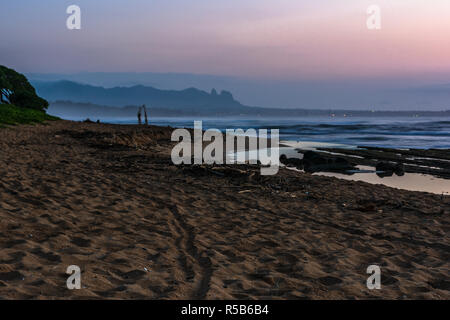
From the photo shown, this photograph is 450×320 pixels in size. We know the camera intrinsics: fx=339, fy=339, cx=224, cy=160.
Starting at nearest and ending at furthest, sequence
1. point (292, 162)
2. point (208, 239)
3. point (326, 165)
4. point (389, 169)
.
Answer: point (208, 239), point (389, 169), point (326, 165), point (292, 162)

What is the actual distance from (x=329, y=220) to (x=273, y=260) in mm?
3091

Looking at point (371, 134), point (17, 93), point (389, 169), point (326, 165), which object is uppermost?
point (17, 93)

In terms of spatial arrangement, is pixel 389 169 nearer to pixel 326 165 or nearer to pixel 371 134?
pixel 326 165

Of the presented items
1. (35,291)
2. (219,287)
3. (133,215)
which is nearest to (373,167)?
(133,215)

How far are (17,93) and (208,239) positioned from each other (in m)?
54.5

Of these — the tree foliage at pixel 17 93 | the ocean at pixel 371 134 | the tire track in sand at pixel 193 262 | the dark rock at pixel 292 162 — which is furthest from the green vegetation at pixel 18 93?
the tire track in sand at pixel 193 262

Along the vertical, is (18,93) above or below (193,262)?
above

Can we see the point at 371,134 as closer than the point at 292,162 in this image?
No

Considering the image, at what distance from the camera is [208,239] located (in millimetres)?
6188

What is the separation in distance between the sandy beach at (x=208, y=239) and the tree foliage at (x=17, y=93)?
44.6 m

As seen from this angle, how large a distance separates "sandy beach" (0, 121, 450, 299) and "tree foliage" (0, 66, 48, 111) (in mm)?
44610

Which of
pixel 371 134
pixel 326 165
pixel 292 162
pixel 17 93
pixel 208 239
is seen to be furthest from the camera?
pixel 371 134

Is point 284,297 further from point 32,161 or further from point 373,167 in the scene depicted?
point 373,167

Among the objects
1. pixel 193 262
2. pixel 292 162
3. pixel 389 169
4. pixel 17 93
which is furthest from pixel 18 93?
pixel 193 262
